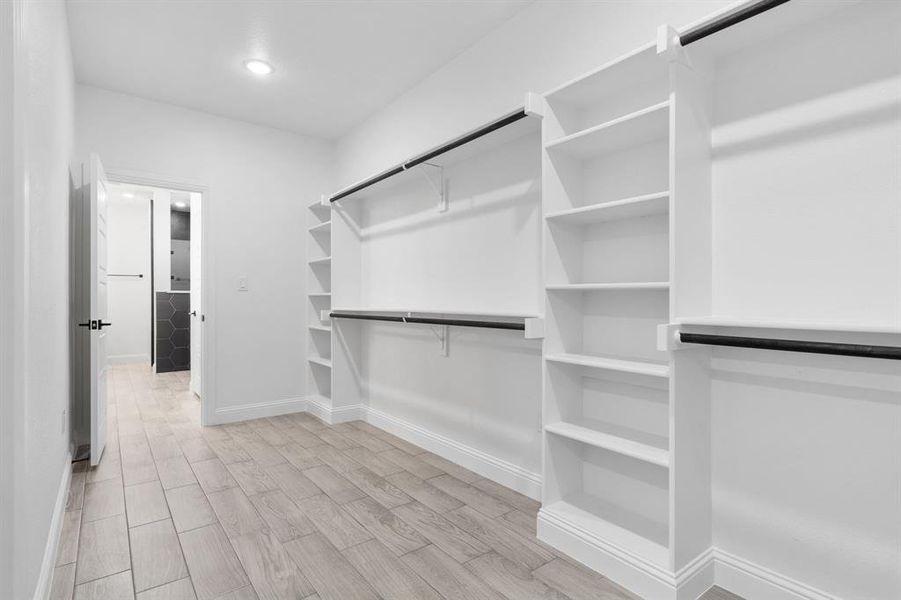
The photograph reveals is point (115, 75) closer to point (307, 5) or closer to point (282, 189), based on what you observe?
point (282, 189)

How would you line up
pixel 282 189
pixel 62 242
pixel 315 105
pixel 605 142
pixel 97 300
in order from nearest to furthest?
pixel 605 142 → pixel 62 242 → pixel 97 300 → pixel 315 105 → pixel 282 189

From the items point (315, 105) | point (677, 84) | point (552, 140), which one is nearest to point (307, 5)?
point (315, 105)

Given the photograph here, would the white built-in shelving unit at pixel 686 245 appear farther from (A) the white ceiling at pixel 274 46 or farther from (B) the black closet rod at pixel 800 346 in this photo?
(A) the white ceiling at pixel 274 46

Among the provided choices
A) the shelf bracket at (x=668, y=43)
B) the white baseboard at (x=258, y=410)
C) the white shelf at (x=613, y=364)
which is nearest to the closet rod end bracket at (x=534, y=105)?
the shelf bracket at (x=668, y=43)

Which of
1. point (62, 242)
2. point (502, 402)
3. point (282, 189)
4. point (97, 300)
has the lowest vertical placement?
point (502, 402)

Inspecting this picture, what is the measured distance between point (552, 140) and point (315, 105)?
242 centimetres

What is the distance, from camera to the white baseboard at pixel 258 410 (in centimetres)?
394

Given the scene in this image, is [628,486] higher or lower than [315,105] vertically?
lower

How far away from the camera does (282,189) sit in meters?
4.26

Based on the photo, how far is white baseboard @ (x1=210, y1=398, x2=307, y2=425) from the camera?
155 inches

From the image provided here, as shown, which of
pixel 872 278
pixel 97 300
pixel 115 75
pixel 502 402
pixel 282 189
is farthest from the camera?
pixel 282 189

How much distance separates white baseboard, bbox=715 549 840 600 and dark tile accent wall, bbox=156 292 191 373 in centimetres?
699

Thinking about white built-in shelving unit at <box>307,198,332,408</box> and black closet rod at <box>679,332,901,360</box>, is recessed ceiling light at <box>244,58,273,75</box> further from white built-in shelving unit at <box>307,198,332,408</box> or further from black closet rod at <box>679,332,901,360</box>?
black closet rod at <box>679,332,901,360</box>

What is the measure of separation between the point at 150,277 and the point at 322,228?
5.44 metres
